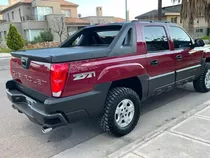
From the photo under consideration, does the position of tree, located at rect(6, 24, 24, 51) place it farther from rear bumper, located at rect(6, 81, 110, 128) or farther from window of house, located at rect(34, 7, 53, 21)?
rear bumper, located at rect(6, 81, 110, 128)

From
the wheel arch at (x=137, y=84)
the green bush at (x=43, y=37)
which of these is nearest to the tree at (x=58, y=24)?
the green bush at (x=43, y=37)

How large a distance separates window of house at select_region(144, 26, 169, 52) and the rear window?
0.72 metres

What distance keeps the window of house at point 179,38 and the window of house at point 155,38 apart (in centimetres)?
33

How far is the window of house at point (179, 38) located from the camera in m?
4.38

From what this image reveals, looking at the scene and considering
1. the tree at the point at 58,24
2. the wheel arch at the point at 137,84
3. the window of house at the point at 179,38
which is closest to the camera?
the wheel arch at the point at 137,84

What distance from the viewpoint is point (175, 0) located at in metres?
17.9

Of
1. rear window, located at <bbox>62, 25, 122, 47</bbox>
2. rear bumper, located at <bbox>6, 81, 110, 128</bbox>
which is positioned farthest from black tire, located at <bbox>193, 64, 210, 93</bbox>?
rear bumper, located at <bbox>6, 81, 110, 128</bbox>

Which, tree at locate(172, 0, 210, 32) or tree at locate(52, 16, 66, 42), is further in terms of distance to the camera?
tree at locate(52, 16, 66, 42)

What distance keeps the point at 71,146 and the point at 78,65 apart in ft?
4.25

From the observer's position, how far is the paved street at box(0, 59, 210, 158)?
300 cm

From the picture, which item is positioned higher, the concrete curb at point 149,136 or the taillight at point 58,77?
the taillight at point 58,77

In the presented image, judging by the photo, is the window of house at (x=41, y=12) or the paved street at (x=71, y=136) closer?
the paved street at (x=71, y=136)

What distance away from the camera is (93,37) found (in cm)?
454

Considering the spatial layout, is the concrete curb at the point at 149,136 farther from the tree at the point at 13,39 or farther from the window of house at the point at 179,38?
the tree at the point at 13,39
